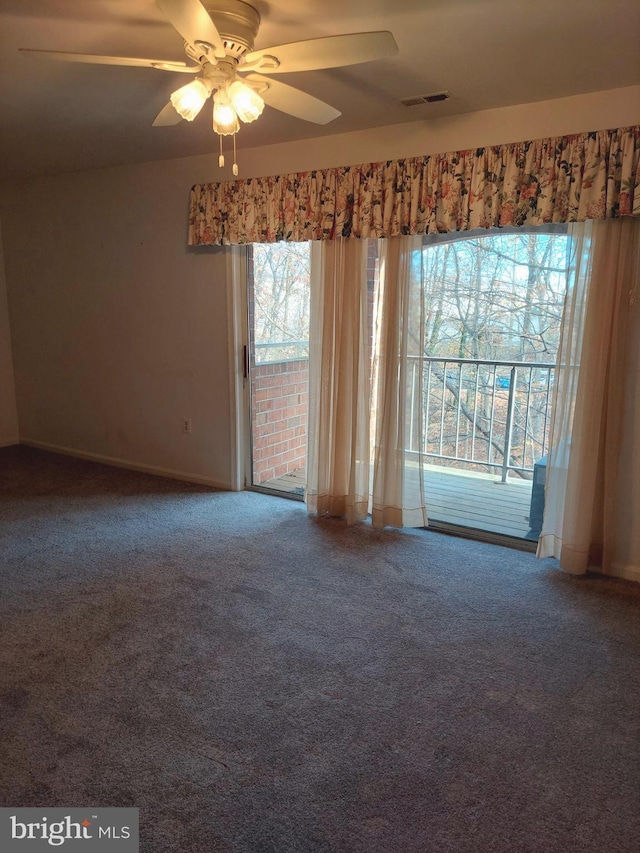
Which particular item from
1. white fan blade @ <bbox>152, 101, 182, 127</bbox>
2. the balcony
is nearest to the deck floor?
the balcony

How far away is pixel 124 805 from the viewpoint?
1.56 metres

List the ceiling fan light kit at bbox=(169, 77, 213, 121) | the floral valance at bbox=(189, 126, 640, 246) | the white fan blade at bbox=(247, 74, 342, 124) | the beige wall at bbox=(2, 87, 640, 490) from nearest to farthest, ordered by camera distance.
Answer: the ceiling fan light kit at bbox=(169, 77, 213, 121), the white fan blade at bbox=(247, 74, 342, 124), the floral valance at bbox=(189, 126, 640, 246), the beige wall at bbox=(2, 87, 640, 490)

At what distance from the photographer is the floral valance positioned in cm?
257

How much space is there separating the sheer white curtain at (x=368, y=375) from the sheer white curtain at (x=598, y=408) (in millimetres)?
796

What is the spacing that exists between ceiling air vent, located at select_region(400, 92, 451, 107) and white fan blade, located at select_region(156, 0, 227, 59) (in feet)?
4.03

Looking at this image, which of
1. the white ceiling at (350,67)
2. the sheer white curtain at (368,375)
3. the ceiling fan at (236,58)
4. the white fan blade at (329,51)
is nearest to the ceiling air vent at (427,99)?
the white ceiling at (350,67)

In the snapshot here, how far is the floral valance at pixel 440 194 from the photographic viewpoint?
257 centimetres

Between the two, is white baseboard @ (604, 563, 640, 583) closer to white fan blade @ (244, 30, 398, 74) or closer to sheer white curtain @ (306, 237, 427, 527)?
sheer white curtain @ (306, 237, 427, 527)

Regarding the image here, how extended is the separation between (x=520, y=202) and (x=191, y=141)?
1996mm

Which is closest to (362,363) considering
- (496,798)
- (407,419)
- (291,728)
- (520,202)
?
(407,419)

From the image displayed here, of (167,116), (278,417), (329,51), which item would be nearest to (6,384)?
(278,417)

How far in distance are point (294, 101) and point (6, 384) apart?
4.42 metres

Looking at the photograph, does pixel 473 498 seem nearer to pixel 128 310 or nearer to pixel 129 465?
pixel 129 465

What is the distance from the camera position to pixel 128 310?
14.5 ft
